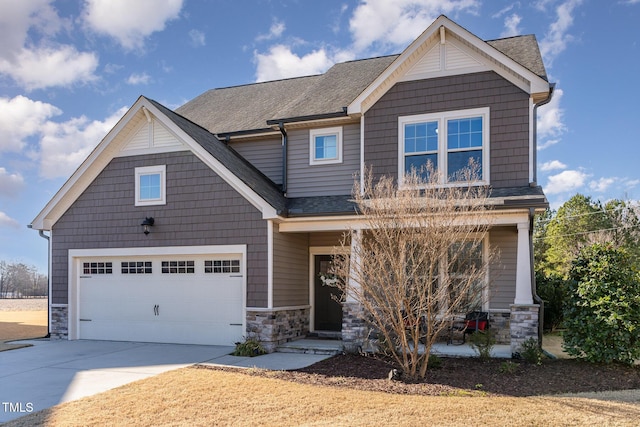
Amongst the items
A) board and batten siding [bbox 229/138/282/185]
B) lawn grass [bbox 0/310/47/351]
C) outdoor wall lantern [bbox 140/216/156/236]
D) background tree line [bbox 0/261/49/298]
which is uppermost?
board and batten siding [bbox 229/138/282/185]

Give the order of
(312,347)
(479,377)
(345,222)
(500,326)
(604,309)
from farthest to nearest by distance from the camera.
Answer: (500,326) → (345,222) → (312,347) → (604,309) → (479,377)

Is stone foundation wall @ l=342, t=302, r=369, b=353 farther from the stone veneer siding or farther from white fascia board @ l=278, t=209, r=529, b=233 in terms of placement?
the stone veneer siding

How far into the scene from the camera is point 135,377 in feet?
27.2

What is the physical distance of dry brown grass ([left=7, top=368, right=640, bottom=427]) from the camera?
19.3 ft

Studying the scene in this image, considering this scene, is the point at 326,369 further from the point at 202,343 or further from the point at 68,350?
the point at 68,350

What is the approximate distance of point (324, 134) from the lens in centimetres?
1280

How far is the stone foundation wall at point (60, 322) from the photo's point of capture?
512 inches

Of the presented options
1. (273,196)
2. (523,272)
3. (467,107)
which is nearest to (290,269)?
(273,196)

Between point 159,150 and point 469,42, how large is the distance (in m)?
7.82

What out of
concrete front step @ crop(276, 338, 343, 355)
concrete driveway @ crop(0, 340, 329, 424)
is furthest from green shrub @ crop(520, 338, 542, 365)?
concrete driveway @ crop(0, 340, 329, 424)

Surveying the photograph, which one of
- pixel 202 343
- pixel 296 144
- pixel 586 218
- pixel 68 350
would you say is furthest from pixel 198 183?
pixel 586 218

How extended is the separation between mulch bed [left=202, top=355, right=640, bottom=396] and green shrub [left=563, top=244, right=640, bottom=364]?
0.31 meters

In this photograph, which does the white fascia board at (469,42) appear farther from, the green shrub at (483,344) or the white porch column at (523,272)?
the green shrub at (483,344)

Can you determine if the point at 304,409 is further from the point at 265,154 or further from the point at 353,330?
the point at 265,154
